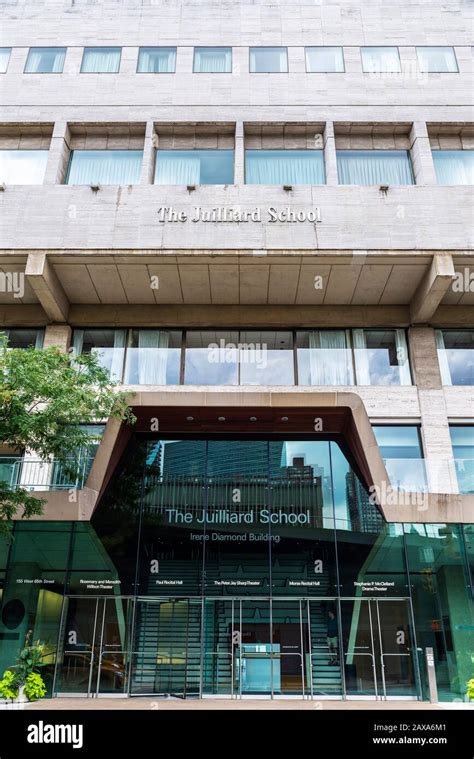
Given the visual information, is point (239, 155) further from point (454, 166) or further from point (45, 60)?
point (45, 60)

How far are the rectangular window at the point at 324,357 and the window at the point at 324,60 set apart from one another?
1014 centimetres

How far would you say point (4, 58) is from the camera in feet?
71.5

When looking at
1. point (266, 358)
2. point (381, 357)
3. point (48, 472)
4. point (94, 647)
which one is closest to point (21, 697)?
point (94, 647)

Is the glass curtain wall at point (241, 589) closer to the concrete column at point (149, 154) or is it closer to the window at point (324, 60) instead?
the concrete column at point (149, 154)

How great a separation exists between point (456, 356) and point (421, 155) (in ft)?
23.1

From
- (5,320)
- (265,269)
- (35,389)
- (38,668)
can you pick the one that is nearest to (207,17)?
(265,269)

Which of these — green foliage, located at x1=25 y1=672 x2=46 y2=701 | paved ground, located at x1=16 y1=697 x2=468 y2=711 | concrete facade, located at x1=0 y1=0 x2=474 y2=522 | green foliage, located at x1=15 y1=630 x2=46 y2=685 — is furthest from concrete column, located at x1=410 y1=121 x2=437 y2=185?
green foliage, located at x1=25 y1=672 x2=46 y2=701

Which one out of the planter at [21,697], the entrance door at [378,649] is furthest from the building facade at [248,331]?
the planter at [21,697]

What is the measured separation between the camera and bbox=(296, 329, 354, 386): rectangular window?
61.3ft

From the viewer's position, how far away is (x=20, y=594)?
53.0ft

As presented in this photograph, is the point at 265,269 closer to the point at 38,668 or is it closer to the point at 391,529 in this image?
the point at 391,529

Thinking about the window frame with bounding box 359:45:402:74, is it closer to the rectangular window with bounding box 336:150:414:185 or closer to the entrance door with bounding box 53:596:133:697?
the rectangular window with bounding box 336:150:414:185

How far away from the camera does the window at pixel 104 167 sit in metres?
20.0
